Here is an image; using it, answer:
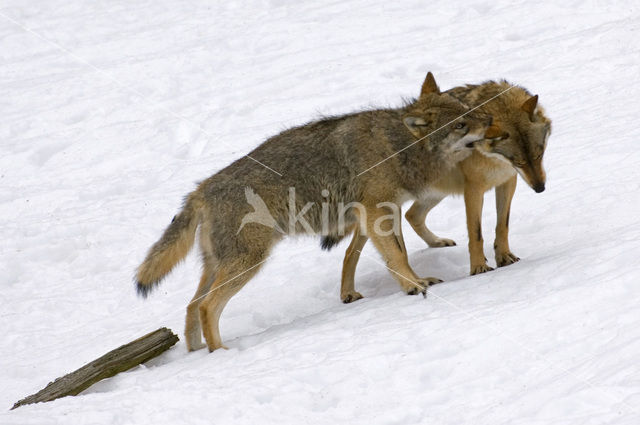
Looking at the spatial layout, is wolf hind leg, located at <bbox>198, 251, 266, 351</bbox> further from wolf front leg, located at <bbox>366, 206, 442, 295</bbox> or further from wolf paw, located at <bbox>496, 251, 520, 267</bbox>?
wolf paw, located at <bbox>496, 251, 520, 267</bbox>

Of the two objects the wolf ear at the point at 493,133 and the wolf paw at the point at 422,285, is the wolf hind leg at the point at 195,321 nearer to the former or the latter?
the wolf paw at the point at 422,285

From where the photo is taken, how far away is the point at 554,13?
1700cm

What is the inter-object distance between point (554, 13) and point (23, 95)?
1094 centimetres

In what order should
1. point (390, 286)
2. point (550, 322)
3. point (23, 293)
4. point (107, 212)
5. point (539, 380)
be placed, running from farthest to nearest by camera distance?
1. point (107, 212)
2. point (23, 293)
3. point (390, 286)
4. point (550, 322)
5. point (539, 380)

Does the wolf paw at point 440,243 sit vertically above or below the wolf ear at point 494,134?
below

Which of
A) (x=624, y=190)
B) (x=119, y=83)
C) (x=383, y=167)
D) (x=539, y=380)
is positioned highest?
(x=119, y=83)

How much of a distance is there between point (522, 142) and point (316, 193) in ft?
7.53

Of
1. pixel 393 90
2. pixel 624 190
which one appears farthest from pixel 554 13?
pixel 624 190

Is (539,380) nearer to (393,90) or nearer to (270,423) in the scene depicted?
(270,423)

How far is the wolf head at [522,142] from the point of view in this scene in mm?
8383

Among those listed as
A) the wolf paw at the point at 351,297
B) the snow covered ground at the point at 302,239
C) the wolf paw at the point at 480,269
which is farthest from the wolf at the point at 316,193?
the wolf paw at the point at 351,297

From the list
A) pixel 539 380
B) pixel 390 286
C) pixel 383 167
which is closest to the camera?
pixel 539 380

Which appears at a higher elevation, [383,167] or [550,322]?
[383,167]

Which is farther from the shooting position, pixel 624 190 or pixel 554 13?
pixel 554 13
